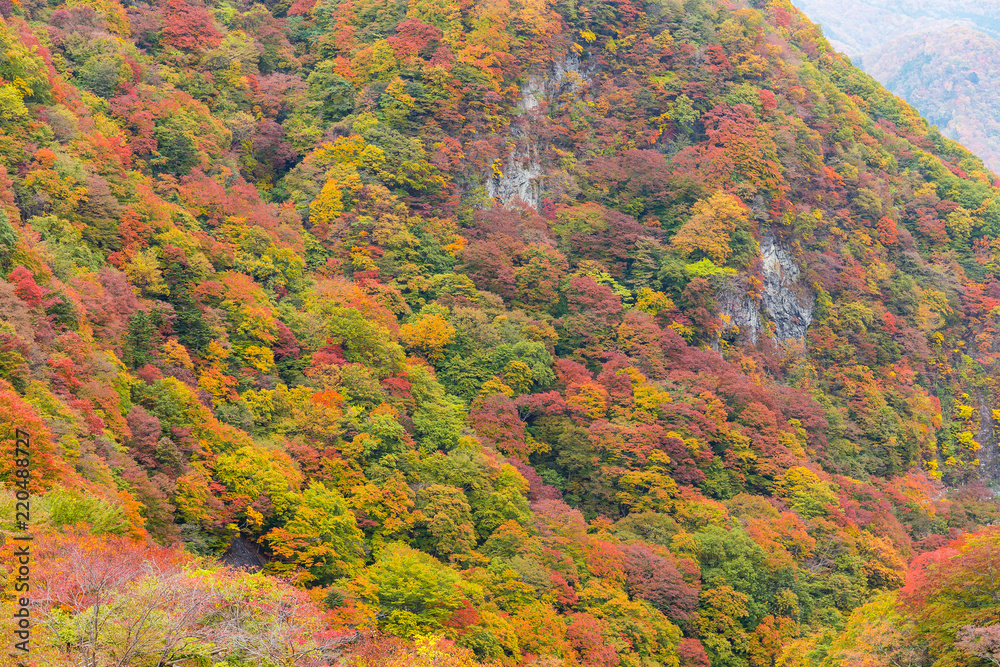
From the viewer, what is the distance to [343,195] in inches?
1849

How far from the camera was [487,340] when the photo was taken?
4281 cm

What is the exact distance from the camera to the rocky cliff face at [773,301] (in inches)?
2031

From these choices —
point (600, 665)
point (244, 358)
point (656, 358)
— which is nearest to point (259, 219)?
point (244, 358)

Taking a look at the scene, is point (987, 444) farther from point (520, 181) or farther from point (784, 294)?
point (520, 181)

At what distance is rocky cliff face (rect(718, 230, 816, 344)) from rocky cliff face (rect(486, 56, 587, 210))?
554 inches

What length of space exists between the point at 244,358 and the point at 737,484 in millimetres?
24901

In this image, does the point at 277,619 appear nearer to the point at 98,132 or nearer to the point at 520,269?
the point at 98,132

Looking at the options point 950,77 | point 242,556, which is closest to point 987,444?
point 242,556

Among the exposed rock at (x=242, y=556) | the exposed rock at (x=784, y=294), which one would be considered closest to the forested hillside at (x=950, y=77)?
the exposed rock at (x=784, y=294)

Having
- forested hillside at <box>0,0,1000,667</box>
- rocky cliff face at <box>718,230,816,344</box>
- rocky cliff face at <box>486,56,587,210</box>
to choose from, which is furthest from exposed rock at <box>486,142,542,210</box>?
rocky cliff face at <box>718,230,816,344</box>

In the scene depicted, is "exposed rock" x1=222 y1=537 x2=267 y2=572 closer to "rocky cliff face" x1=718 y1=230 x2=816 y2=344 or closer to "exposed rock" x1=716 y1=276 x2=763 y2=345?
"exposed rock" x1=716 y1=276 x2=763 y2=345

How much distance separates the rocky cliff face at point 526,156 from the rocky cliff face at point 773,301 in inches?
554

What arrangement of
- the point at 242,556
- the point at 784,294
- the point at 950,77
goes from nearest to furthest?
the point at 242,556
the point at 784,294
the point at 950,77

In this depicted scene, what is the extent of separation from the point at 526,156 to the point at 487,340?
17.7 meters
